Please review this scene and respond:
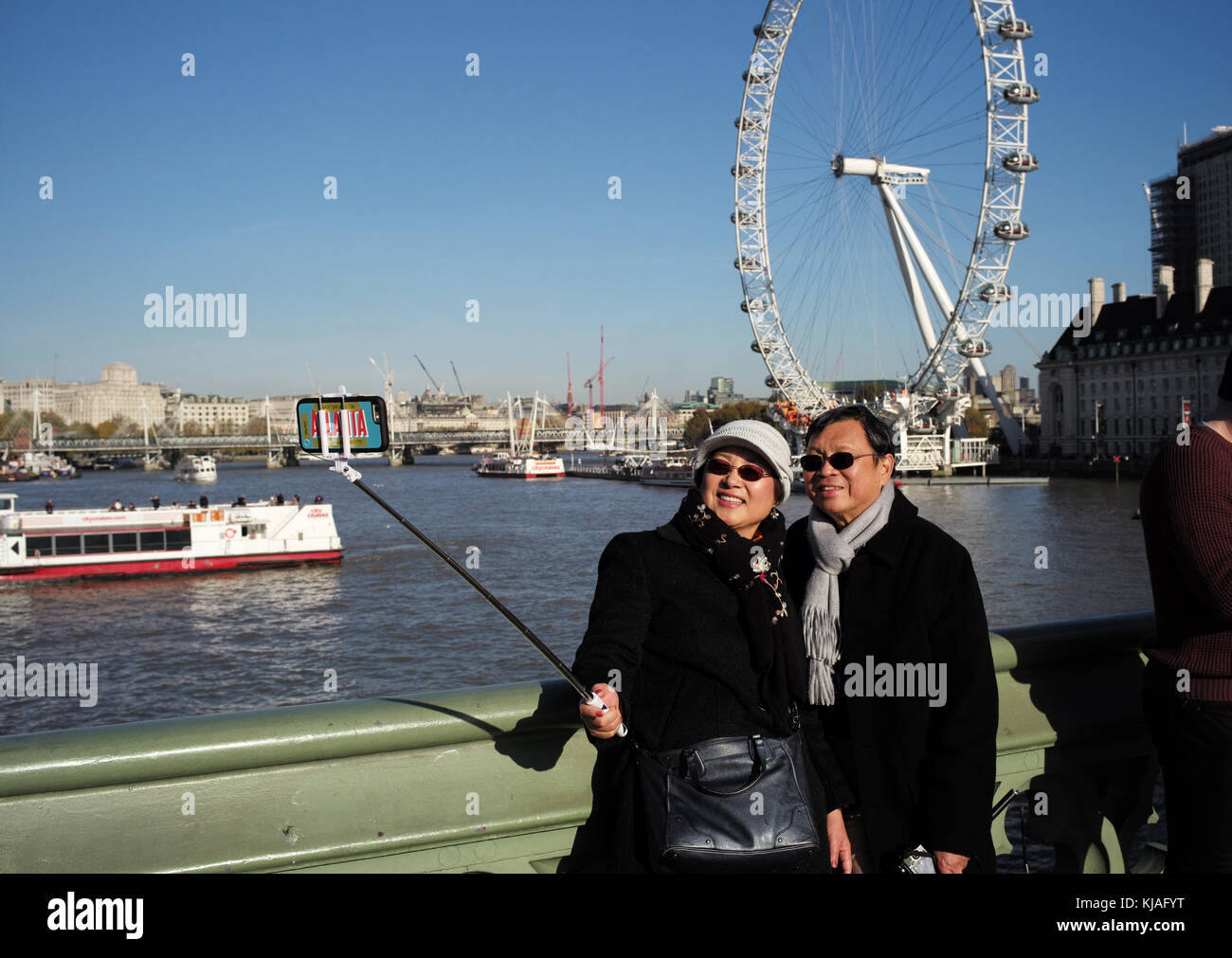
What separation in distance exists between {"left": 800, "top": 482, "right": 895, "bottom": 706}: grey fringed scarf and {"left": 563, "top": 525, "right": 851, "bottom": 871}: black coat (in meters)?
0.17

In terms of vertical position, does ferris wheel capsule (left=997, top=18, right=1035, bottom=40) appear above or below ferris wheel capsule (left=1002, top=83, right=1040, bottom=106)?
above

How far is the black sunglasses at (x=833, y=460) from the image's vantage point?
207 centimetres

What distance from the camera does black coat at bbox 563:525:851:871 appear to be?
1.66 meters

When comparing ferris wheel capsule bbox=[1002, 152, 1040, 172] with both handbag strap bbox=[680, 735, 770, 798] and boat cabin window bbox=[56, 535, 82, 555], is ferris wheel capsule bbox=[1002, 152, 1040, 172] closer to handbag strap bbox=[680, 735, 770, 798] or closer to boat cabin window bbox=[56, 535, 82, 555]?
boat cabin window bbox=[56, 535, 82, 555]

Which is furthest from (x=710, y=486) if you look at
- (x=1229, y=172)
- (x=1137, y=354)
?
(x=1229, y=172)

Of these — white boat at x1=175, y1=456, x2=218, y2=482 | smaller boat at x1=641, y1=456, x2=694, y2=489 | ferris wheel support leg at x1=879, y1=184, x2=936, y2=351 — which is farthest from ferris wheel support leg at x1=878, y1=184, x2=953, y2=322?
white boat at x1=175, y1=456, x2=218, y2=482

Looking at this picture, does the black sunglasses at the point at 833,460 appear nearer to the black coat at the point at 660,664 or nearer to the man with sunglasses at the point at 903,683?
the man with sunglasses at the point at 903,683

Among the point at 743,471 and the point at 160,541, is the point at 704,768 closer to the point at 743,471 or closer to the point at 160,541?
the point at 743,471

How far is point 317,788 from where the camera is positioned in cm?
171

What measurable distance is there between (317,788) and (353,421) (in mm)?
641

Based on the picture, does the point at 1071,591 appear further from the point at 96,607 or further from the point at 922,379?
the point at 922,379

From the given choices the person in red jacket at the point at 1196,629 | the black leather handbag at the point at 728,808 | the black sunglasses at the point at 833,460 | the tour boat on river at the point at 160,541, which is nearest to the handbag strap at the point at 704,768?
the black leather handbag at the point at 728,808

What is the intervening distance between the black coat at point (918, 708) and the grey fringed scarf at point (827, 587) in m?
Result: 0.02
